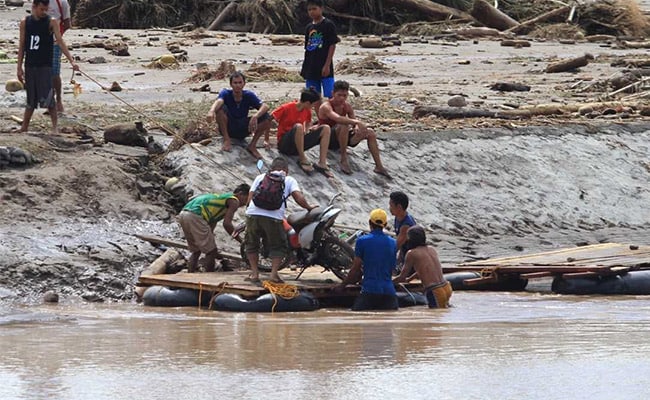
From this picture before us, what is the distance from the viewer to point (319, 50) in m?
17.5

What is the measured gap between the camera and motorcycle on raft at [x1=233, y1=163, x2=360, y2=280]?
13.9 m

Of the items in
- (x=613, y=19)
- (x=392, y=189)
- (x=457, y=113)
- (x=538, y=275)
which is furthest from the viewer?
(x=613, y=19)

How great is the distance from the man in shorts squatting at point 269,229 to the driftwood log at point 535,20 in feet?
61.1

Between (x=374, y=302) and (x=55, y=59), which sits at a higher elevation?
(x=55, y=59)

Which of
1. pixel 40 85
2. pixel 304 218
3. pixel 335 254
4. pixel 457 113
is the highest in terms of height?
pixel 40 85

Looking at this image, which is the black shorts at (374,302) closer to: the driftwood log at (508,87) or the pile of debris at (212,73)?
the pile of debris at (212,73)

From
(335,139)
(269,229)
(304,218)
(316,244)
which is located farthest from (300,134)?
(269,229)

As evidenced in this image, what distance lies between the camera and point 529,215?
62.5 ft

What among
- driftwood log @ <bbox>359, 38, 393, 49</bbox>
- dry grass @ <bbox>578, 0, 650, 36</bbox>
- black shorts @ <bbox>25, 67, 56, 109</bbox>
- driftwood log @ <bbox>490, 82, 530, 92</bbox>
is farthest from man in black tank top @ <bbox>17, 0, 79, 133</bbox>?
dry grass @ <bbox>578, 0, 650, 36</bbox>

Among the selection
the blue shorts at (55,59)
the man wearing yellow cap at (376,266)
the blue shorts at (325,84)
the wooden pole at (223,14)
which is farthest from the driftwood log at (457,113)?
the wooden pole at (223,14)

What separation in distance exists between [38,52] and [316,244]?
4.38m

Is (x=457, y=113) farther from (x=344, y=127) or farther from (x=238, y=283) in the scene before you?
(x=238, y=283)

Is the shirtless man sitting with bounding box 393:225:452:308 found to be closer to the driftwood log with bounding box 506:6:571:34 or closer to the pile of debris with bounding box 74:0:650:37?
the pile of debris with bounding box 74:0:650:37

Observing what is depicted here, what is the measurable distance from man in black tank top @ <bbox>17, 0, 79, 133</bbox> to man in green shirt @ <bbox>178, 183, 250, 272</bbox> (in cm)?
278
